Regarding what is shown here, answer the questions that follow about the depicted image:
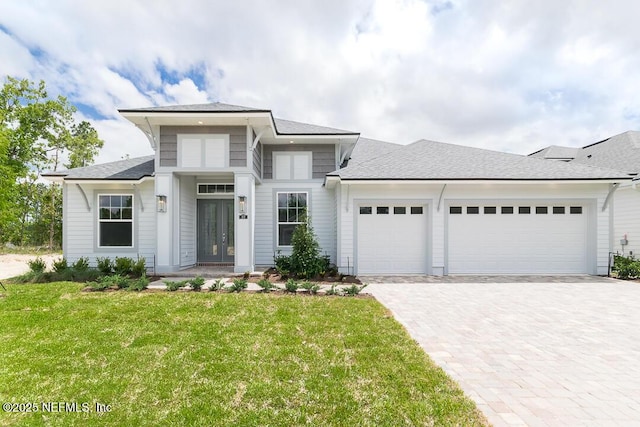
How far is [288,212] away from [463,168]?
5.87m

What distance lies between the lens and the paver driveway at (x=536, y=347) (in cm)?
256

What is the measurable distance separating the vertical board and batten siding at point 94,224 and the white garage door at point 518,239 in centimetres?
964

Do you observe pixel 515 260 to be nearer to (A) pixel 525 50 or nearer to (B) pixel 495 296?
(B) pixel 495 296

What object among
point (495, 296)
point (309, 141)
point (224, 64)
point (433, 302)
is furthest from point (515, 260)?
point (224, 64)

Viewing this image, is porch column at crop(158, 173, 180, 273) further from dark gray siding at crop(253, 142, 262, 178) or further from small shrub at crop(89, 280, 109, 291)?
dark gray siding at crop(253, 142, 262, 178)

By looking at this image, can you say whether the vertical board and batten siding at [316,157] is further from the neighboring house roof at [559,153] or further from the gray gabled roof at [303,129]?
the neighboring house roof at [559,153]

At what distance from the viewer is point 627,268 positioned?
8.72 m

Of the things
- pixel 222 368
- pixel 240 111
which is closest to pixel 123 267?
pixel 240 111

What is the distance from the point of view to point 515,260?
30.9ft

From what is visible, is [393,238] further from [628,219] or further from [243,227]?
[628,219]

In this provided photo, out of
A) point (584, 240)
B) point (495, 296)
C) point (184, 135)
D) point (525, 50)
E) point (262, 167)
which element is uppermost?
point (525, 50)

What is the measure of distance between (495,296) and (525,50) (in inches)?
308

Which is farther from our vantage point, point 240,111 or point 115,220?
point 115,220

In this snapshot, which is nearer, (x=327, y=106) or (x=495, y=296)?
(x=495, y=296)
